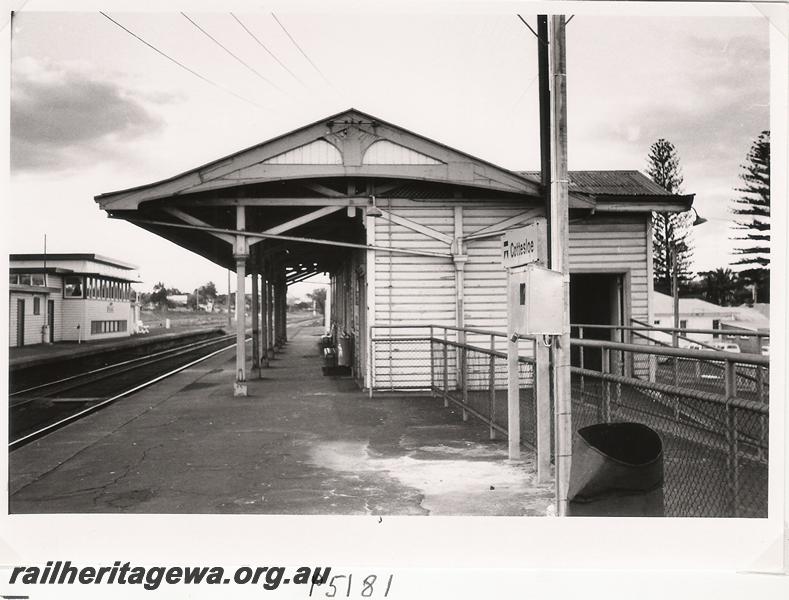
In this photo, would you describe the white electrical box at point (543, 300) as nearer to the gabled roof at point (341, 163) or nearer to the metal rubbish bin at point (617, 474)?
the metal rubbish bin at point (617, 474)

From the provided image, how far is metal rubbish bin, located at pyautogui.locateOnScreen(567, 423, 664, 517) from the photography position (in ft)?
12.3

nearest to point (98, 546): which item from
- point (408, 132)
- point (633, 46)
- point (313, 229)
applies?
point (633, 46)

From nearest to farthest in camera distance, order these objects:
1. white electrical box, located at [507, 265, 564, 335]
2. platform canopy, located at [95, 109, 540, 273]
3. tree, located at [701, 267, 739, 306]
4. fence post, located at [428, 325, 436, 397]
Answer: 1. white electrical box, located at [507, 265, 564, 335]
2. fence post, located at [428, 325, 436, 397]
3. platform canopy, located at [95, 109, 540, 273]
4. tree, located at [701, 267, 739, 306]

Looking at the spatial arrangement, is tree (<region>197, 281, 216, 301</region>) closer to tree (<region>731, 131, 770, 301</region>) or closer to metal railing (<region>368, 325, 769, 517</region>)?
metal railing (<region>368, 325, 769, 517</region>)

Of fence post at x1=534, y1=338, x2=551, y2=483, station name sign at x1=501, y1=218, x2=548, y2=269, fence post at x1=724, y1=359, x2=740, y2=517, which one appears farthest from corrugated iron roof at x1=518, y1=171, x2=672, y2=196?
fence post at x1=724, y1=359, x2=740, y2=517

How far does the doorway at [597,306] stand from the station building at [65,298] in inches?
868

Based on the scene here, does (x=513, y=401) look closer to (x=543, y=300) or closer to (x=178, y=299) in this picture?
(x=543, y=300)

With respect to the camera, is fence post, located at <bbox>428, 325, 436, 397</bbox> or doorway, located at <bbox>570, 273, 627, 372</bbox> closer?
fence post, located at <bbox>428, 325, 436, 397</bbox>

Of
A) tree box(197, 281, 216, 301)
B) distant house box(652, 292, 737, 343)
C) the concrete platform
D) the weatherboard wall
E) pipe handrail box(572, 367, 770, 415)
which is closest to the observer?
pipe handrail box(572, 367, 770, 415)

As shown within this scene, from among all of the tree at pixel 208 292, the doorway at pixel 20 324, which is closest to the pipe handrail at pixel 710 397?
the doorway at pixel 20 324

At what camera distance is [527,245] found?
5.40 m

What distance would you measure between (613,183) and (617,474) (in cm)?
1161

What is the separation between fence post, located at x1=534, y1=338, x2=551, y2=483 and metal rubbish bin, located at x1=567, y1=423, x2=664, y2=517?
1.44 m

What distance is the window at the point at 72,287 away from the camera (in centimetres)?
3328
